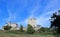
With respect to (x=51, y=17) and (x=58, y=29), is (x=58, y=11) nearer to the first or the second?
(x=51, y=17)

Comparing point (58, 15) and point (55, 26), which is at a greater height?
point (58, 15)

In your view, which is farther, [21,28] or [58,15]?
[21,28]

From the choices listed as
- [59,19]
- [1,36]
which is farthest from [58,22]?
[1,36]

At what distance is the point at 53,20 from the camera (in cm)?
3494

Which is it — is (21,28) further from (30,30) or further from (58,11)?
(58,11)

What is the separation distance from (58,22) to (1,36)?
13773mm

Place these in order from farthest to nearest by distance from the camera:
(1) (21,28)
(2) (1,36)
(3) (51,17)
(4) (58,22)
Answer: (1) (21,28) → (3) (51,17) → (4) (58,22) → (2) (1,36)

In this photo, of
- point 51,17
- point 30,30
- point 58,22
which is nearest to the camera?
point 58,22

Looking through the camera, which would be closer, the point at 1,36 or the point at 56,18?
the point at 1,36

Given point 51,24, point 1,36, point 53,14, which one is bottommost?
point 1,36

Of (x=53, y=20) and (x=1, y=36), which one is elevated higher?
(x=53, y=20)

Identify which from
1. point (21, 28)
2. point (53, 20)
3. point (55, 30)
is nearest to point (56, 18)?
point (53, 20)

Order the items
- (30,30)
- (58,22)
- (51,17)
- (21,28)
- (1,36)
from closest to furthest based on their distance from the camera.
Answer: (1,36) < (58,22) < (51,17) < (30,30) < (21,28)

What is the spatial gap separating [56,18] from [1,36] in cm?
1432
